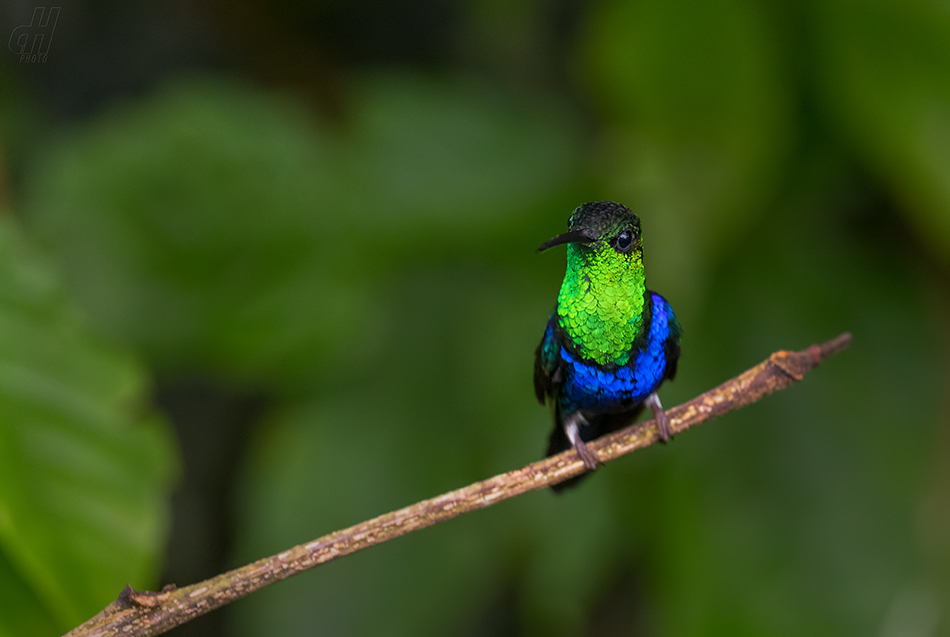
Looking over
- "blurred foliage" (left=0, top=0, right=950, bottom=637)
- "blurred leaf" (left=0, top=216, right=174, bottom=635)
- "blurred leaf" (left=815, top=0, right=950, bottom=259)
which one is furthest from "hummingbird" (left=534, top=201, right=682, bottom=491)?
"blurred leaf" (left=815, top=0, right=950, bottom=259)

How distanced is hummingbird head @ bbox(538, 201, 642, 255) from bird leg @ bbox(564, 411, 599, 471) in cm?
22

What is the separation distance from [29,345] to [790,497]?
1.79 m

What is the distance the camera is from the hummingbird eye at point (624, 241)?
26.4 inches

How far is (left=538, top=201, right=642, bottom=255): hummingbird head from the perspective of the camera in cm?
65

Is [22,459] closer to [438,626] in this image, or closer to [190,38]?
[438,626]

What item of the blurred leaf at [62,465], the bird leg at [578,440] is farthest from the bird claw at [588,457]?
the blurred leaf at [62,465]

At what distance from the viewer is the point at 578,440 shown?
91 centimetres

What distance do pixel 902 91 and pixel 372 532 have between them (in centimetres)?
176

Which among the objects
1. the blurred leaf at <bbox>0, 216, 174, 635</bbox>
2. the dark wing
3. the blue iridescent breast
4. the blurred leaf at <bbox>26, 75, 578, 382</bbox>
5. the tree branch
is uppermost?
the blurred leaf at <bbox>26, 75, 578, 382</bbox>

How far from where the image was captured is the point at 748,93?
6.58 ft

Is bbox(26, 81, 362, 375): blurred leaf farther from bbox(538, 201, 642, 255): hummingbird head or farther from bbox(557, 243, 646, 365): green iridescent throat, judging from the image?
bbox(538, 201, 642, 255): hummingbird head

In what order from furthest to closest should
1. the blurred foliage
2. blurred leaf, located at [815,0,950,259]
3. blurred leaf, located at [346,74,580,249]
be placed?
blurred leaf, located at [346,74,580,249] < the blurred foliage < blurred leaf, located at [815,0,950,259]

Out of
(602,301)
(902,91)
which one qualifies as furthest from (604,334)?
(902,91)

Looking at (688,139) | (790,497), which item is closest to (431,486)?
(790,497)
